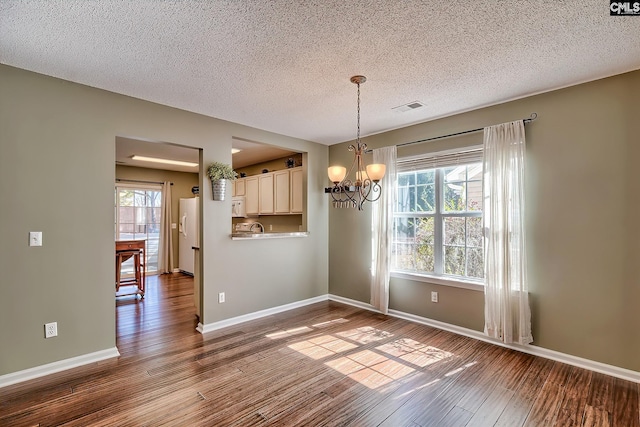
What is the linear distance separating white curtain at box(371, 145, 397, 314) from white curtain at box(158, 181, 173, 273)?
5.53 meters

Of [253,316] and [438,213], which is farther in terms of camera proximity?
[253,316]

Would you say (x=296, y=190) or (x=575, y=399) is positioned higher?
(x=296, y=190)

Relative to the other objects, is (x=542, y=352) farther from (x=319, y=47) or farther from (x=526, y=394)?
(x=319, y=47)

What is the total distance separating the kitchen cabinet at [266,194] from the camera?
19.1 feet

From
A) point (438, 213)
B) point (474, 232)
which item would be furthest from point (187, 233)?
point (474, 232)

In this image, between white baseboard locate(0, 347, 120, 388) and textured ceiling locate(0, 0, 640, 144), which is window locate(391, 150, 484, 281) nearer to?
textured ceiling locate(0, 0, 640, 144)

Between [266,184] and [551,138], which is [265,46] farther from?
[266,184]

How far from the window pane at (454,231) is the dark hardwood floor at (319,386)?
3.60 ft

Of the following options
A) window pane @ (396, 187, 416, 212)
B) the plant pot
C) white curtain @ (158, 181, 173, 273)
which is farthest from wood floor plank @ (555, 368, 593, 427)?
white curtain @ (158, 181, 173, 273)

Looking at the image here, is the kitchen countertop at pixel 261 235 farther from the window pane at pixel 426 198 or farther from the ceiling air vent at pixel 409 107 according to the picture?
the ceiling air vent at pixel 409 107

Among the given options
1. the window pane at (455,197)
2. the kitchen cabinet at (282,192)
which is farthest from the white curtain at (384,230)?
the kitchen cabinet at (282,192)

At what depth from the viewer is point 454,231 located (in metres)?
3.75

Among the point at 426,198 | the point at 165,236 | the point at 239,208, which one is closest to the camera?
the point at 426,198

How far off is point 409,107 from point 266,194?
131 inches
